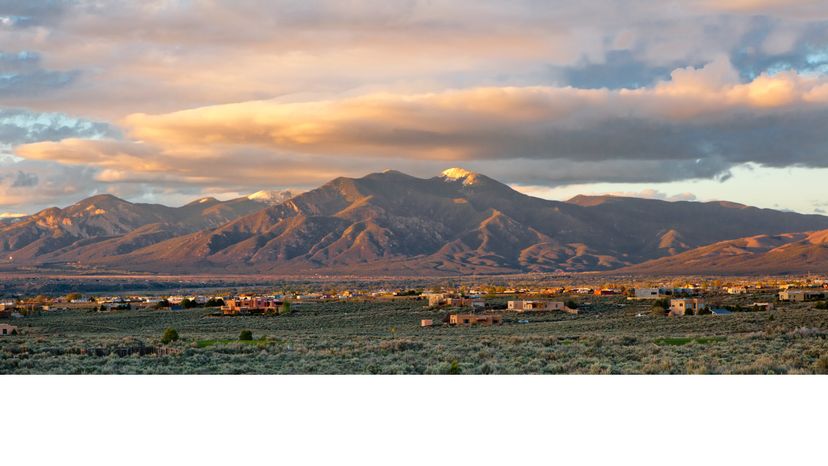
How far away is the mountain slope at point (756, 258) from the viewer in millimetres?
127438

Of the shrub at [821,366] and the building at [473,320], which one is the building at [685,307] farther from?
the shrub at [821,366]

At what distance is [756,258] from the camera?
146 m

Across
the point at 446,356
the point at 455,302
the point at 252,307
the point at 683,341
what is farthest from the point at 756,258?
the point at 446,356

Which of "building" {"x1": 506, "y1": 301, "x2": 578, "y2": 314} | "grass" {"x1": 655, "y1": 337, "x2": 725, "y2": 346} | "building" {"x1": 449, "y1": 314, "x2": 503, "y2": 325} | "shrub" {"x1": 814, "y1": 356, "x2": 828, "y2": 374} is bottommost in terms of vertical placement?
"building" {"x1": 506, "y1": 301, "x2": 578, "y2": 314}

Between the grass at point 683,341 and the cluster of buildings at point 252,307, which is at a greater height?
the grass at point 683,341

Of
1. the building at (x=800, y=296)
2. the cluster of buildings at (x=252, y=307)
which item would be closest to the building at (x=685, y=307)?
the building at (x=800, y=296)

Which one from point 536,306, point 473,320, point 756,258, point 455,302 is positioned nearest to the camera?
point 473,320

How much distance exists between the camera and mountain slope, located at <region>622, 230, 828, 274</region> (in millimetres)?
127438

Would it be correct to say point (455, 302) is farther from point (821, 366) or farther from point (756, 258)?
point (756, 258)

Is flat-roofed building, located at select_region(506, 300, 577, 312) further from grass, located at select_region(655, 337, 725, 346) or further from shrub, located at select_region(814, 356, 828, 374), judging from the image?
shrub, located at select_region(814, 356, 828, 374)

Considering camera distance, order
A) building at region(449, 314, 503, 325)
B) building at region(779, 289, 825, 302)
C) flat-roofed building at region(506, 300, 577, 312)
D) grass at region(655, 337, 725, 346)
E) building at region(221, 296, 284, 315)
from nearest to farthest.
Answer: grass at region(655, 337, 725, 346)
building at region(449, 314, 503, 325)
building at region(779, 289, 825, 302)
flat-roofed building at region(506, 300, 577, 312)
building at region(221, 296, 284, 315)

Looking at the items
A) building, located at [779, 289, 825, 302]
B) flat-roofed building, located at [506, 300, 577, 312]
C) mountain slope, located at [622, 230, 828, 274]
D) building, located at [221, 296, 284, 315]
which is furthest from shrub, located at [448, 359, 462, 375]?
mountain slope, located at [622, 230, 828, 274]
